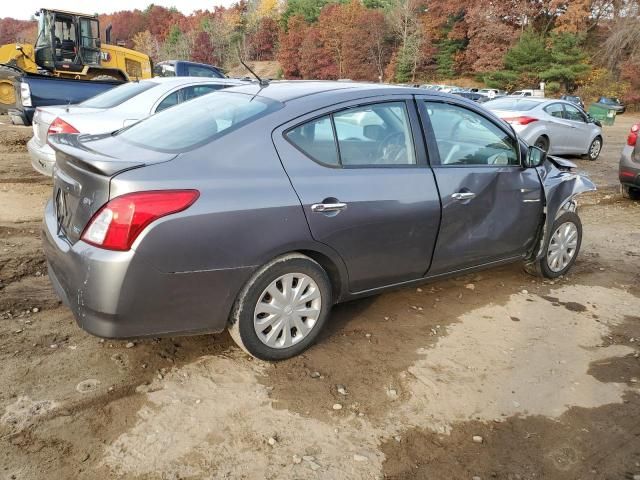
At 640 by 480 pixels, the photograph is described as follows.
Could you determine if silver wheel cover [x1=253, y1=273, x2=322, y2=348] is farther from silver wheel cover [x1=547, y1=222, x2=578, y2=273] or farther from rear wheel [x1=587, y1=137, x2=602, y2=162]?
rear wheel [x1=587, y1=137, x2=602, y2=162]

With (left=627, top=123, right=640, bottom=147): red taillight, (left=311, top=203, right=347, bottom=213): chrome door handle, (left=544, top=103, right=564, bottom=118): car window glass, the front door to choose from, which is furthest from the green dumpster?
(left=311, top=203, right=347, bottom=213): chrome door handle

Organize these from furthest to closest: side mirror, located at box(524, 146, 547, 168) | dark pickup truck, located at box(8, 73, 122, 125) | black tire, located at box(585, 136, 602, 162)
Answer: black tire, located at box(585, 136, 602, 162) < dark pickup truck, located at box(8, 73, 122, 125) < side mirror, located at box(524, 146, 547, 168)

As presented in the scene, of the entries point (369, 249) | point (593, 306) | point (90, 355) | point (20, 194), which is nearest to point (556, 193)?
point (593, 306)

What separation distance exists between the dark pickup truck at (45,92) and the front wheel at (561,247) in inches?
316

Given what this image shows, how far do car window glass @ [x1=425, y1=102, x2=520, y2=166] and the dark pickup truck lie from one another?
24.6ft

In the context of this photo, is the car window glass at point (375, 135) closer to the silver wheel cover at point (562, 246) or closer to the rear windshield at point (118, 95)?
the silver wheel cover at point (562, 246)

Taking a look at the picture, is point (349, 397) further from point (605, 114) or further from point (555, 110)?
point (605, 114)

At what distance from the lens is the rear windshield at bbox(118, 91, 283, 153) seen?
311 cm

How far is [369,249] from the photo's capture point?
3.39 metres

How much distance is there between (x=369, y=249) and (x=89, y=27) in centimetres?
1472

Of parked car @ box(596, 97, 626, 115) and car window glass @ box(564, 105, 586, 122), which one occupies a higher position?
parked car @ box(596, 97, 626, 115)

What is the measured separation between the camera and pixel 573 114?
12688 millimetres

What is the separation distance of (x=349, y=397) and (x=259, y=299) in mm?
737

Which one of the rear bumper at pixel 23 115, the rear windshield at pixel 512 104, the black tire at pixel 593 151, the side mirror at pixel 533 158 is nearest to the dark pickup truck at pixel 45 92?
the rear bumper at pixel 23 115
